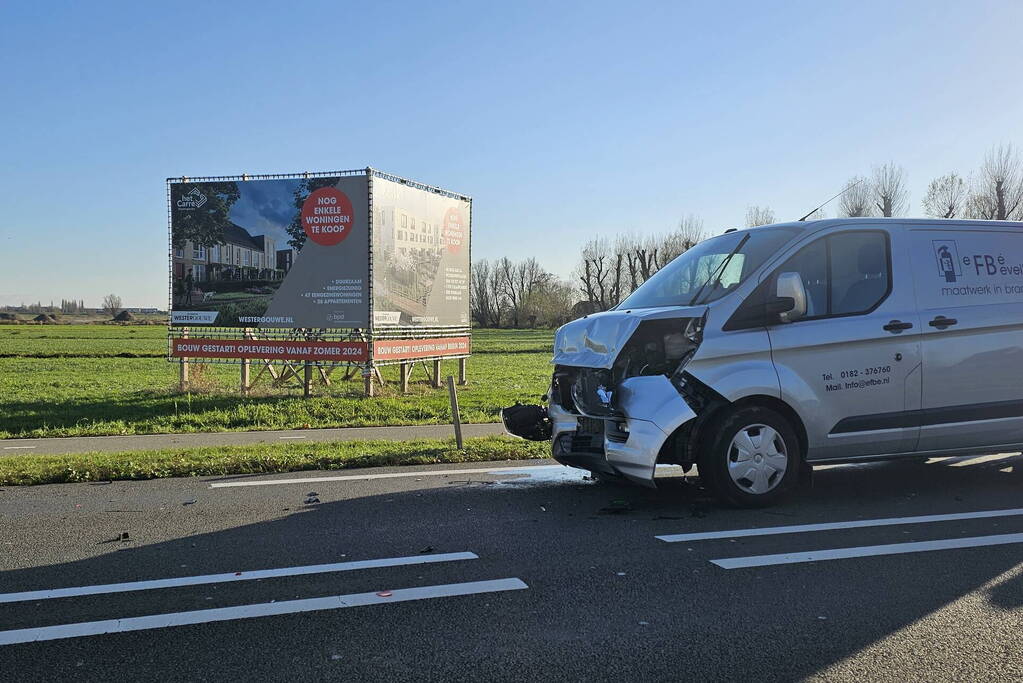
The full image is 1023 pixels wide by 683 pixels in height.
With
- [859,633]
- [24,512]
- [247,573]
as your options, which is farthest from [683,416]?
[24,512]

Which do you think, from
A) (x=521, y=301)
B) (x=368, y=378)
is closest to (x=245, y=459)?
(x=368, y=378)

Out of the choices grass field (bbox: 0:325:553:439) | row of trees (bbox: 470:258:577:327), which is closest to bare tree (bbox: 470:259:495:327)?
row of trees (bbox: 470:258:577:327)

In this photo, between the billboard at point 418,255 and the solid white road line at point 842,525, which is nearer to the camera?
the solid white road line at point 842,525

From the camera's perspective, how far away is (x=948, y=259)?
6941 mm

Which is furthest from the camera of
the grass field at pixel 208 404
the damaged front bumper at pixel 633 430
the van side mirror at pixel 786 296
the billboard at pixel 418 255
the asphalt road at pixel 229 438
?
the billboard at pixel 418 255

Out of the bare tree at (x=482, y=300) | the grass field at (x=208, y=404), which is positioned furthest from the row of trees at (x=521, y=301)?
the grass field at (x=208, y=404)

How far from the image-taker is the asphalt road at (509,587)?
11.5 feet

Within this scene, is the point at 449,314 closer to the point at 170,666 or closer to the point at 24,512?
the point at 24,512

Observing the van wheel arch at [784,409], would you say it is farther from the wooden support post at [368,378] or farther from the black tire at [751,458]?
the wooden support post at [368,378]

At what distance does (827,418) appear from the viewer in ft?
21.3

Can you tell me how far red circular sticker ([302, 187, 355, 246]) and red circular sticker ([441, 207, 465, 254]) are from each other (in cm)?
287

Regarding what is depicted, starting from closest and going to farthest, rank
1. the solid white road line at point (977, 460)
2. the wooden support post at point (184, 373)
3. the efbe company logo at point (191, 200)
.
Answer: the solid white road line at point (977, 460), the efbe company logo at point (191, 200), the wooden support post at point (184, 373)

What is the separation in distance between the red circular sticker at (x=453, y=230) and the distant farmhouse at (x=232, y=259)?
395 centimetres

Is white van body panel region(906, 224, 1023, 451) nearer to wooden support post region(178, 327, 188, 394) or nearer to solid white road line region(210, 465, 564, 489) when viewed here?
solid white road line region(210, 465, 564, 489)
